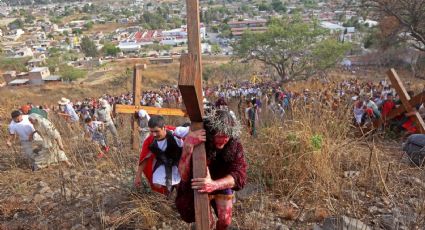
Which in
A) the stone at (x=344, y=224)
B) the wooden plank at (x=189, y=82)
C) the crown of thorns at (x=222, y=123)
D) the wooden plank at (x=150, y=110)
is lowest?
the stone at (x=344, y=224)

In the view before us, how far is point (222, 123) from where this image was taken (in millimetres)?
1813

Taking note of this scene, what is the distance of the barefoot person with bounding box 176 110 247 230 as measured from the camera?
1.76 metres

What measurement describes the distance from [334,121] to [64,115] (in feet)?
17.8

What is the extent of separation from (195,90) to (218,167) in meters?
0.81

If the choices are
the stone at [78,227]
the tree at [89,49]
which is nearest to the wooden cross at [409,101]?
the stone at [78,227]

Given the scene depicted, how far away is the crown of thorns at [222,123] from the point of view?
70.4 inches

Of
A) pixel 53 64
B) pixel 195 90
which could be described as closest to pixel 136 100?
pixel 195 90

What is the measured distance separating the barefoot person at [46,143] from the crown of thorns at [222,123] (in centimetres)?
322

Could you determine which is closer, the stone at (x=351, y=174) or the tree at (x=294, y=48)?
the stone at (x=351, y=174)

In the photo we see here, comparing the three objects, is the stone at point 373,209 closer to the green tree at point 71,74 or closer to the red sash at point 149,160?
the red sash at point 149,160

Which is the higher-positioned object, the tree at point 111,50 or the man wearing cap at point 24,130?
the man wearing cap at point 24,130

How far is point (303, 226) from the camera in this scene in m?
2.82

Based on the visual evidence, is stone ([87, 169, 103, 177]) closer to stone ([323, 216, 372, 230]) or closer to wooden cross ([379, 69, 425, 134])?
stone ([323, 216, 372, 230])

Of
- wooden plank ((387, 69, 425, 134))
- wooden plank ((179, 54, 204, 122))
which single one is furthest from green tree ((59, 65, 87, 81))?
wooden plank ((179, 54, 204, 122))
